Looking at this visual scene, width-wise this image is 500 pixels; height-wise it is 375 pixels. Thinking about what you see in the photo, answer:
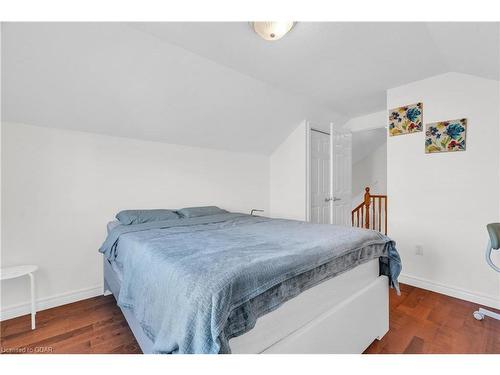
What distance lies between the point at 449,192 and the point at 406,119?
0.94 metres

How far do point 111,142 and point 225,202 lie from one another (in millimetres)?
1619

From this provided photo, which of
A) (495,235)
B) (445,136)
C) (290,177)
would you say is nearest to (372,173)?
(290,177)

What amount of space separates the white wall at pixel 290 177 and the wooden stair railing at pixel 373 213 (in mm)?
1500

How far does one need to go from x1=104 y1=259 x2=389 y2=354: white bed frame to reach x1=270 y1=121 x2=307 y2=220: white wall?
1.82 m

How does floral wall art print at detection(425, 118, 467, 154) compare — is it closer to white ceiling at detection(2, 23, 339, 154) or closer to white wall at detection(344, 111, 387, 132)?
white wall at detection(344, 111, 387, 132)

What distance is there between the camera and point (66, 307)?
2098 mm

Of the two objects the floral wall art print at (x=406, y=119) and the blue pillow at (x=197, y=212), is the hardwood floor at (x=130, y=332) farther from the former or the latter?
the floral wall art print at (x=406, y=119)

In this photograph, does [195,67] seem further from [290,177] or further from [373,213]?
[373,213]

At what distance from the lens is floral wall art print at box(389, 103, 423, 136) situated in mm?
2557

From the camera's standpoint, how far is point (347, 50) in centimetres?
198

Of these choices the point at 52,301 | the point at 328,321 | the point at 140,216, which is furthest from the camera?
the point at 140,216

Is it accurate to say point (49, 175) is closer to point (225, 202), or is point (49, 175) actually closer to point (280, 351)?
point (225, 202)

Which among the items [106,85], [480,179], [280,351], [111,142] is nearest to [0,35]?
[106,85]

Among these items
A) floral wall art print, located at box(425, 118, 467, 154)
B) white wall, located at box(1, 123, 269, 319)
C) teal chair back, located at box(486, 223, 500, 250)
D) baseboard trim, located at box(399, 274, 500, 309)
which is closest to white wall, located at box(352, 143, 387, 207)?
floral wall art print, located at box(425, 118, 467, 154)
